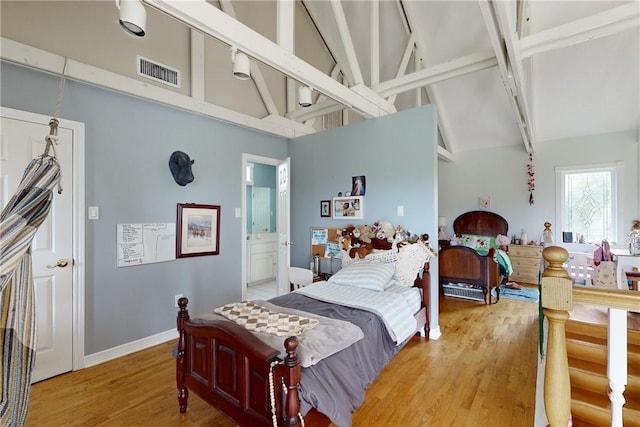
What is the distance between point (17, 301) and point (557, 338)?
2.05 m

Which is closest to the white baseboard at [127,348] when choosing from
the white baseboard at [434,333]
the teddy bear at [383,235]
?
the teddy bear at [383,235]

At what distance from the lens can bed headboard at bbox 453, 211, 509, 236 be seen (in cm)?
605

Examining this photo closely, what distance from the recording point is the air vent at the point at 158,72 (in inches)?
118

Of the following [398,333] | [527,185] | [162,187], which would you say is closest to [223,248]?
[162,187]

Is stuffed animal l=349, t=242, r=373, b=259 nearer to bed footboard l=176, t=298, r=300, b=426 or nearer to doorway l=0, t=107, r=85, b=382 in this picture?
bed footboard l=176, t=298, r=300, b=426

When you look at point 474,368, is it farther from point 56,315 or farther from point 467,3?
point 467,3

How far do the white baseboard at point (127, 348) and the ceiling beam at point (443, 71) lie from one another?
374cm

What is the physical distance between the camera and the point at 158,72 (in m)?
3.11

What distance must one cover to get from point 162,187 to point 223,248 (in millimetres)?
1045

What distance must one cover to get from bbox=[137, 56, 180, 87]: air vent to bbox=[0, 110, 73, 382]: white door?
3.16 feet

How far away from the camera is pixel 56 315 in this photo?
2482 millimetres

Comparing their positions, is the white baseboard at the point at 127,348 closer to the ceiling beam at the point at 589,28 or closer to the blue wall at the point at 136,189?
the blue wall at the point at 136,189

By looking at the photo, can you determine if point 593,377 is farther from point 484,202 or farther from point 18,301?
point 484,202

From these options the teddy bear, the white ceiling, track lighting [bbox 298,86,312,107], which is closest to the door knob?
track lighting [bbox 298,86,312,107]
